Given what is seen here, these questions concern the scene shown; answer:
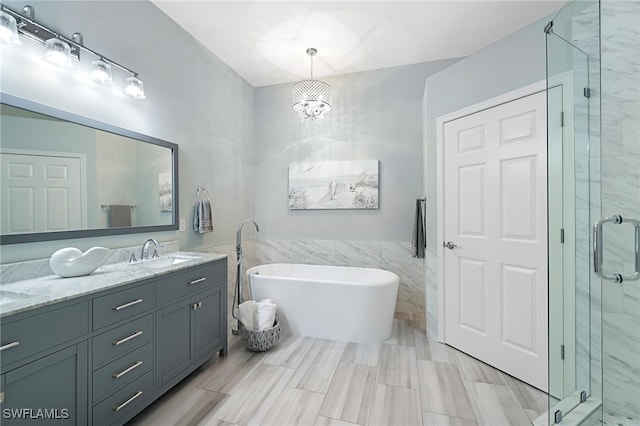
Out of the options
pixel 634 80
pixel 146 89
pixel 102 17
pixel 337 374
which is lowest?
pixel 337 374

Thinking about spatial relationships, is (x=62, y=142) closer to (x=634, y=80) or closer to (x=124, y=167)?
(x=124, y=167)

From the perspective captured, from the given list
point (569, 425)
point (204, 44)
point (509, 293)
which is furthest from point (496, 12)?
point (569, 425)

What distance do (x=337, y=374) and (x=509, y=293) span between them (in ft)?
4.70

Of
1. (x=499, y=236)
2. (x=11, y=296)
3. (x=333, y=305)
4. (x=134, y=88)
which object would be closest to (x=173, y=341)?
(x=11, y=296)

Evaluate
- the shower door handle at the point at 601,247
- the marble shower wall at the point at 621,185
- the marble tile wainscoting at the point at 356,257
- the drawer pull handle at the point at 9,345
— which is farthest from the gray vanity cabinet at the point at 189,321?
the marble shower wall at the point at 621,185

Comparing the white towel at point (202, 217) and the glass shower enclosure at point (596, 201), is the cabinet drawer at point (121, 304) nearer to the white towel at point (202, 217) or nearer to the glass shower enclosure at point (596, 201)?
the white towel at point (202, 217)

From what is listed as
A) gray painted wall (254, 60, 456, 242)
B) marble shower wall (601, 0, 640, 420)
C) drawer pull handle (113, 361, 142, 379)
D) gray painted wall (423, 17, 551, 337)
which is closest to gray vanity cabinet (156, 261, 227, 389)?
drawer pull handle (113, 361, 142, 379)

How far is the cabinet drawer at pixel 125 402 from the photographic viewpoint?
54.9 inches

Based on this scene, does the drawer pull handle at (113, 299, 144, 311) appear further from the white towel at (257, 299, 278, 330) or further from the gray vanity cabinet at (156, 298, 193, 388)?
the white towel at (257, 299, 278, 330)

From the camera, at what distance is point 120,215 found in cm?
207

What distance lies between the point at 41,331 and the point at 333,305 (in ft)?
6.61

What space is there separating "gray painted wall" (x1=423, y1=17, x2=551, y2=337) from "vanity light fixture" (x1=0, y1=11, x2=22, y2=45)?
2.91 m

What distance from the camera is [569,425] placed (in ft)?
4.92

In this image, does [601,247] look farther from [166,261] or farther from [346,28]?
[166,261]
